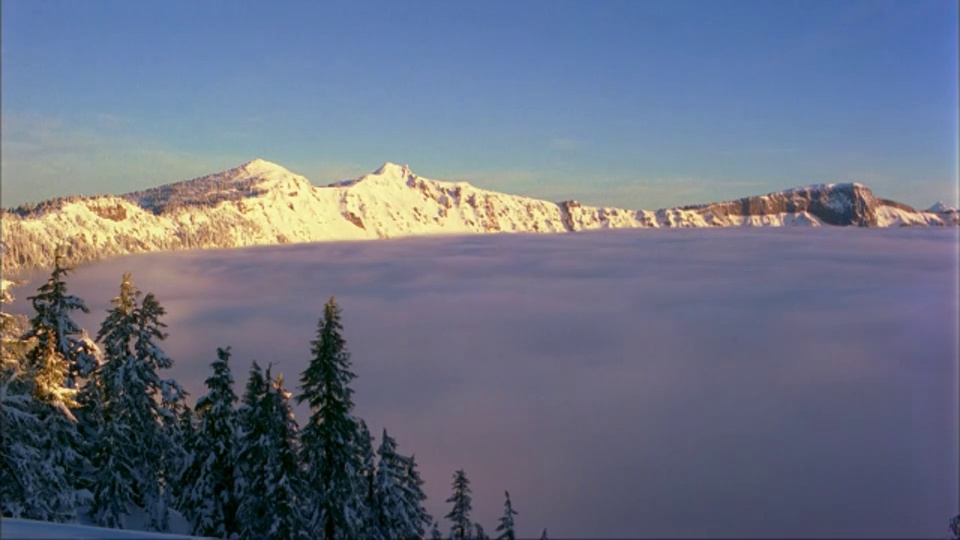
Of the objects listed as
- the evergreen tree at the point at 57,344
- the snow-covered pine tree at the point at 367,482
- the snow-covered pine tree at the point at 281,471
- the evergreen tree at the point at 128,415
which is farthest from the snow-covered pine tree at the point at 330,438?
the evergreen tree at the point at 57,344

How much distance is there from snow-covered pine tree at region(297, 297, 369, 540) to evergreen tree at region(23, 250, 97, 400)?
6.65 meters

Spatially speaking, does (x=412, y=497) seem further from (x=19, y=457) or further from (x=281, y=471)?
(x=19, y=457)

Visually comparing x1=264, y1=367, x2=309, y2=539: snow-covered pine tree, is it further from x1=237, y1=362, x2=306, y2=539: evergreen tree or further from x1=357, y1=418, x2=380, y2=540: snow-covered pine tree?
x1=357, y1=418, x2=380, y2=540: snow-covered pine tree

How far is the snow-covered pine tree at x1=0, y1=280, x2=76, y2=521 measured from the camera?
12062 mm

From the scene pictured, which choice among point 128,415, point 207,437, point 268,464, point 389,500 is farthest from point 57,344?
point 389,500

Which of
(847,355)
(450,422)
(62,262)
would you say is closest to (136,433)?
(62,262)

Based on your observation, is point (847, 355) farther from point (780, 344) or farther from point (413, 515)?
point (413, 515)

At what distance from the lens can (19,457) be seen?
12.3 meters

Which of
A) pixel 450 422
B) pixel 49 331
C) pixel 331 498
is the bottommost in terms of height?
pixel 450 422

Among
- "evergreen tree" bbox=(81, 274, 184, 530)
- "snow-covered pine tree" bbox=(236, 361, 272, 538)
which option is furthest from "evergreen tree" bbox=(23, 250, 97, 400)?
"snow-covered pine tree" bbox=(236, 361, 272, 538)

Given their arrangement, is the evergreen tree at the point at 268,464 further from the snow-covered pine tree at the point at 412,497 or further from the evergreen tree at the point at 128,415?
the snow-covered pine tree at the point at 412,497

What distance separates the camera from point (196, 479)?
19.9 meters

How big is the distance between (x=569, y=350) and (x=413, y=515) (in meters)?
128

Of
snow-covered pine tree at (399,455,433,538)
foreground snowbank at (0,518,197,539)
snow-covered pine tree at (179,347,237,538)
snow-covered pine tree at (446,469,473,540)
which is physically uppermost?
foreground snowbank at (0,518,197,539)
